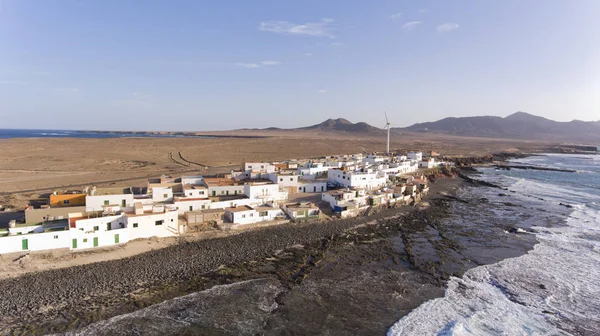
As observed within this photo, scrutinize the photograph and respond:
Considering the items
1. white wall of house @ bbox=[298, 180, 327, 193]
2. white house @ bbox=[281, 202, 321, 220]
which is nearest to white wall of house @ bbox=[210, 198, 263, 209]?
white house @ bbox=[281, 202, 321, 220]

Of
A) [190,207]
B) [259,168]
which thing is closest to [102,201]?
[190,207]

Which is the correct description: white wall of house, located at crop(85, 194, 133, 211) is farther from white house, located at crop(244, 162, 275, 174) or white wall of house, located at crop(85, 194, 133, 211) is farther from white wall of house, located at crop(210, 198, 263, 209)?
white house, located at crop(244, 162, 275, 174)

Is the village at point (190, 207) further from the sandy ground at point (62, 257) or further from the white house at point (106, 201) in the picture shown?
the sandy ground at point (62, 257)

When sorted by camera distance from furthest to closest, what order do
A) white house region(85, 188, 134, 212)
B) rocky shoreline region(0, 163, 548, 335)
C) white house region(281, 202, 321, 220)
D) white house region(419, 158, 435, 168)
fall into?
white house region(419, 158, 435, 168) < white house region(281, 202, 321, 220) < white house region(85, 188, 134, 212) < rocky shoreline region(0, 163, 548, 335)

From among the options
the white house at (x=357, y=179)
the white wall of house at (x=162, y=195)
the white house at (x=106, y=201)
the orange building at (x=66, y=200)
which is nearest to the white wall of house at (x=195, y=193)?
the white wall of house at (x=162, y=195)

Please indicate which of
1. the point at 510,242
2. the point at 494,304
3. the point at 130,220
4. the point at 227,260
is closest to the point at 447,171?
the point at 510,242
